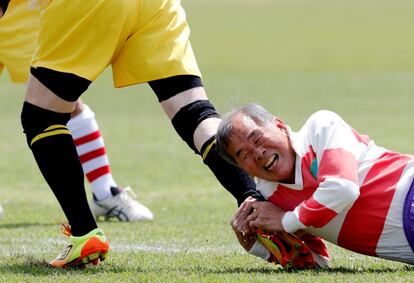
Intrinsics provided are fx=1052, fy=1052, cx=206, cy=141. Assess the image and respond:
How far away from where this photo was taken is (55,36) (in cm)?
493

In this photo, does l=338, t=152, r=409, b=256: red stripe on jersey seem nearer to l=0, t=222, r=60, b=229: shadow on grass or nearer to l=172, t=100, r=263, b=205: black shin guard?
l=172, t=100, r=263, b=205: black shin guard

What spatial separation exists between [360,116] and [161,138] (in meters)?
3.48

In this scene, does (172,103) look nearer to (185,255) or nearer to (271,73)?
(185,255)

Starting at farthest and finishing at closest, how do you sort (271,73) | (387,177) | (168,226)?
1. (271,73)
2. (168,226)
3. (387,177)

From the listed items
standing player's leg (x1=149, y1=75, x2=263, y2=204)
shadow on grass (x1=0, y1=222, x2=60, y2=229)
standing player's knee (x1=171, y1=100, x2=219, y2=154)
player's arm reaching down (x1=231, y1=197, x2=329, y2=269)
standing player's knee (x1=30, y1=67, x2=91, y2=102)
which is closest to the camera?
player's arm reaching down (x1=231, y1=197, x2=329, y2=269)

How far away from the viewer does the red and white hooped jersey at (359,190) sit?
450 centimetres

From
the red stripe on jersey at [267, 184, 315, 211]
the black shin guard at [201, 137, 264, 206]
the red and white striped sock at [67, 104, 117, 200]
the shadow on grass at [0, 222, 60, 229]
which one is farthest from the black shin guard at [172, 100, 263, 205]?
the red and white striped sock at [67, 104, 117, 200]

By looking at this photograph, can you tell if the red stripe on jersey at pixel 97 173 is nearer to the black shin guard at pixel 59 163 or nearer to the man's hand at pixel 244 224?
the black shin guard at pixel 59 163

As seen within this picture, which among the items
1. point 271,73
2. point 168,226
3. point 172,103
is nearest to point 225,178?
point 172,103

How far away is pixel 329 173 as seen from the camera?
4.42m

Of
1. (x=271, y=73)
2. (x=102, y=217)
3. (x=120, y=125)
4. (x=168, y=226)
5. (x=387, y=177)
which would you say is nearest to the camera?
(x=387, y=177)

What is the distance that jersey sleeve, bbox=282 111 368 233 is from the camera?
4.38 m

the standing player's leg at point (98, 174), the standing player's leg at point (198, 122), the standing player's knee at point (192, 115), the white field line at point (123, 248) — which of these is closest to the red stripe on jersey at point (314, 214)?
the standing player's leg at point (198, 122)

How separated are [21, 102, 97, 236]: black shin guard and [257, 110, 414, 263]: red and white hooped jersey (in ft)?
3.21
